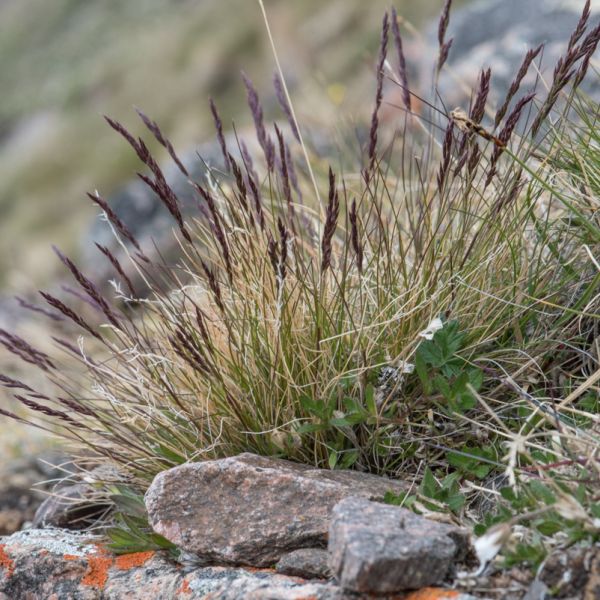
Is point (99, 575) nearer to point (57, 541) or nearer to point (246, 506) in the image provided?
point (57, 541)

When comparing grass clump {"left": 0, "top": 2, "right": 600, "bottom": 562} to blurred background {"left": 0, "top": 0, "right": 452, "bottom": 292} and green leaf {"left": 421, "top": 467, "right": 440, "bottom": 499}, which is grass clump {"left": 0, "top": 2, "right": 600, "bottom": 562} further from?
blurred background {"left": 0, "top": 0, "right": 452, "bottom": 292}

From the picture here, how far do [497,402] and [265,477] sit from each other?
0.77 metres

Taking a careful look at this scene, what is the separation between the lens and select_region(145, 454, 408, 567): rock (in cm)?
232

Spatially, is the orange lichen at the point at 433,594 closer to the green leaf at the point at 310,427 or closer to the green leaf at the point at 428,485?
the green leaf at the point at 428,485

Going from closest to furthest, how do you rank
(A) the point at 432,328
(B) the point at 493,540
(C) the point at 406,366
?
1. (B) the point at 493,540
2. (A) the point at 432,328
3. (C) the point at 406,366

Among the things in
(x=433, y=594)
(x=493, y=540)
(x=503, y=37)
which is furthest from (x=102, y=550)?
(x=503, y=37)

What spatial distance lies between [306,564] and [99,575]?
2.49 feet

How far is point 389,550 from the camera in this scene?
188cm

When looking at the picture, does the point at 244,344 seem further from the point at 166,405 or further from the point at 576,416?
the point at 576,416

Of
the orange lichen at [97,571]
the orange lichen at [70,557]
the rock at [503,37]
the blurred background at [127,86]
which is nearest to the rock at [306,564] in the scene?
the orange lichen at [97,571]

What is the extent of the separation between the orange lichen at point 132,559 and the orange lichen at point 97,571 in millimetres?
33

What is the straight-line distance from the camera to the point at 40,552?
8.83 feet

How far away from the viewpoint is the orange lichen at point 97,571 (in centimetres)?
256

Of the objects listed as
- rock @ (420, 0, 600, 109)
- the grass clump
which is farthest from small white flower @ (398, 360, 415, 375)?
rock @ (420, 0, 600, 109)
